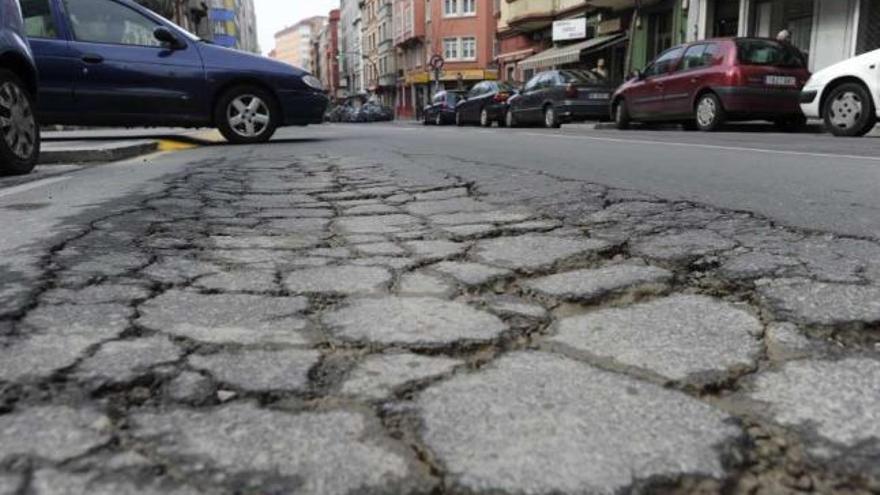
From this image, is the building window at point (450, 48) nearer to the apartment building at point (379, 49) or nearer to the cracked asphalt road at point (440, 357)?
the apartment building at point (379, 49)

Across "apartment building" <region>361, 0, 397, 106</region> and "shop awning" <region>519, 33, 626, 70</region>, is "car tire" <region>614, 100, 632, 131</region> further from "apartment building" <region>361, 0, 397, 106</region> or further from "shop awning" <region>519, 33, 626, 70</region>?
"apartment building" <region>361, 0, 397, 106</region>

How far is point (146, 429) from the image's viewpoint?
137 cm

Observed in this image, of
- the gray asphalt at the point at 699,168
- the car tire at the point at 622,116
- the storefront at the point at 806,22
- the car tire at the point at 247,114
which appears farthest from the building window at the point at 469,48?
the car tire at the point at 247,114

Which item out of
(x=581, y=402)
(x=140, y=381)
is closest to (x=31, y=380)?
(x=140, y=381)

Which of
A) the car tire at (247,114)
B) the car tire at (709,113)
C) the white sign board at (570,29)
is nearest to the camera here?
the car tire at (247,114)

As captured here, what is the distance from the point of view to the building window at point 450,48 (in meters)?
55.8

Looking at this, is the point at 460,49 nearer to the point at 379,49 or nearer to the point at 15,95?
the point at 379,49

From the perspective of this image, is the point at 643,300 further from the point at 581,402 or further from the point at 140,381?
the point at 140,381

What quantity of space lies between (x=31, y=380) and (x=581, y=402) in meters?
1.13

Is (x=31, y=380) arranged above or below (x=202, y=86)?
below

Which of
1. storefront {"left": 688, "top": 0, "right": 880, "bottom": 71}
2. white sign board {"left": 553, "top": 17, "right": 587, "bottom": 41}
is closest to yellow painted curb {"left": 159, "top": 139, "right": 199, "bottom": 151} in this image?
storefront {"left": 688, "top": 0, "right": 880, "bottom": 71}

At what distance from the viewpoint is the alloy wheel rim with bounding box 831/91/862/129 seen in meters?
9.98

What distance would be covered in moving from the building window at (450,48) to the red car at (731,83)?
43534 mm

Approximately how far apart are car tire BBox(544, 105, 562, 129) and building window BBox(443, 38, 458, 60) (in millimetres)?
39523
